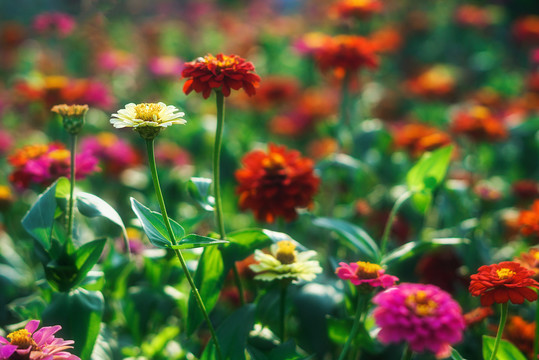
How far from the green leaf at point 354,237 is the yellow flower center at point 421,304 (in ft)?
1.17

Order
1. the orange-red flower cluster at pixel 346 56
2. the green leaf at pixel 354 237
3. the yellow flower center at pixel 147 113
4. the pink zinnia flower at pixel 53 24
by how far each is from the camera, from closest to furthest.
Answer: the yellow flower center at pixel 147 113 < the green leaf at pixel 354 237 < the orange-red flower cluster at pixel 346 56 < the pink zinnia flower at pixel 53 24

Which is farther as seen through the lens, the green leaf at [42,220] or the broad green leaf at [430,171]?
the broad green leaf at [430,171]

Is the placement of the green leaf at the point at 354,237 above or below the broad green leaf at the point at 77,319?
above

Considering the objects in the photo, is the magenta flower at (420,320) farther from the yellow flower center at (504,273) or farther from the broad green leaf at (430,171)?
the broad green leaf at (430,171)

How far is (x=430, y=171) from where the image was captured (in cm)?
113

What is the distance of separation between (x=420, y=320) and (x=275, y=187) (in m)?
0.51

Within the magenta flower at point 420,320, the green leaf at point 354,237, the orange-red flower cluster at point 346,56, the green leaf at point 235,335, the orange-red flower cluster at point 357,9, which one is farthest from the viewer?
the orange-red flower cluster at point 357,9

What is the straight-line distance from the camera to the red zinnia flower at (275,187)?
1068mm

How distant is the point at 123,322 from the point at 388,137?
1041 millimetres

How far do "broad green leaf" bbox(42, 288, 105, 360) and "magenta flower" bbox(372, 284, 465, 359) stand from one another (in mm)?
479

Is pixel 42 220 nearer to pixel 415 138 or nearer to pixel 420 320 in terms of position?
pixel 420 320

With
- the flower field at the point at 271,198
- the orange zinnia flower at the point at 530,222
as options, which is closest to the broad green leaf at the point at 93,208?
the flower field at the point at 271,198

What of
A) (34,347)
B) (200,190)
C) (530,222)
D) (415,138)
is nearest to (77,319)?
(34,347)

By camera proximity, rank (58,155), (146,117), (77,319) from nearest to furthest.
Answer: (146,117) < (77,319) < (58,155)
